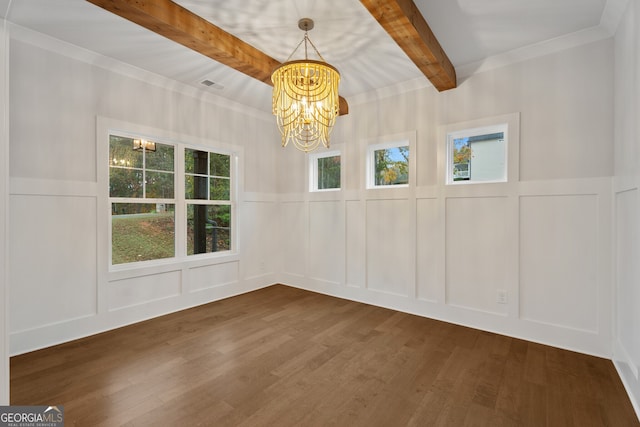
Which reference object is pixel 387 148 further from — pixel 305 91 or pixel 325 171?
pixel 305 91

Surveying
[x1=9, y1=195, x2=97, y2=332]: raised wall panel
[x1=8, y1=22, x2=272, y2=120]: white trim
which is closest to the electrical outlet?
[x1=8, y1=22, x2=272, y2=120]: white trim

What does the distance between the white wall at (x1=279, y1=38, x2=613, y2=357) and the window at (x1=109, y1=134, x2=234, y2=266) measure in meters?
1.72

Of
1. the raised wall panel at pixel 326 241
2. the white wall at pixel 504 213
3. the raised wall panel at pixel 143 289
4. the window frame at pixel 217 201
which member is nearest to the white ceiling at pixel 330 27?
the white wall at pixel 504 213

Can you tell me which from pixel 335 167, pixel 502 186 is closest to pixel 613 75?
pixel 502 186

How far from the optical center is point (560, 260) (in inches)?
110

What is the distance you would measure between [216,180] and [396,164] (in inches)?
98.7

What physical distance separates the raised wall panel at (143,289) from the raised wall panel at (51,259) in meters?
0.19

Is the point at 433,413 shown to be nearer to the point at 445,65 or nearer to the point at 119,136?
the point at 445,65

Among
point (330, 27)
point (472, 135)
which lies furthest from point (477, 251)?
point (330, 27)

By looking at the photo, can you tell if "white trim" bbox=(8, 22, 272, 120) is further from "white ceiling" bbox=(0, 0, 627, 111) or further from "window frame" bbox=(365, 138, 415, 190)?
"window frame" bbox=(365, 138, 415, 190)

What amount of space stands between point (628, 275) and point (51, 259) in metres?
4.82

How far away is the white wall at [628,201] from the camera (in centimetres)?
199

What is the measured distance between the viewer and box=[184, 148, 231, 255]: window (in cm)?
403

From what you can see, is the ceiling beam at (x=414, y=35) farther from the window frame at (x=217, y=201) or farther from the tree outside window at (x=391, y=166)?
the window frame at (x=217, y=201)
